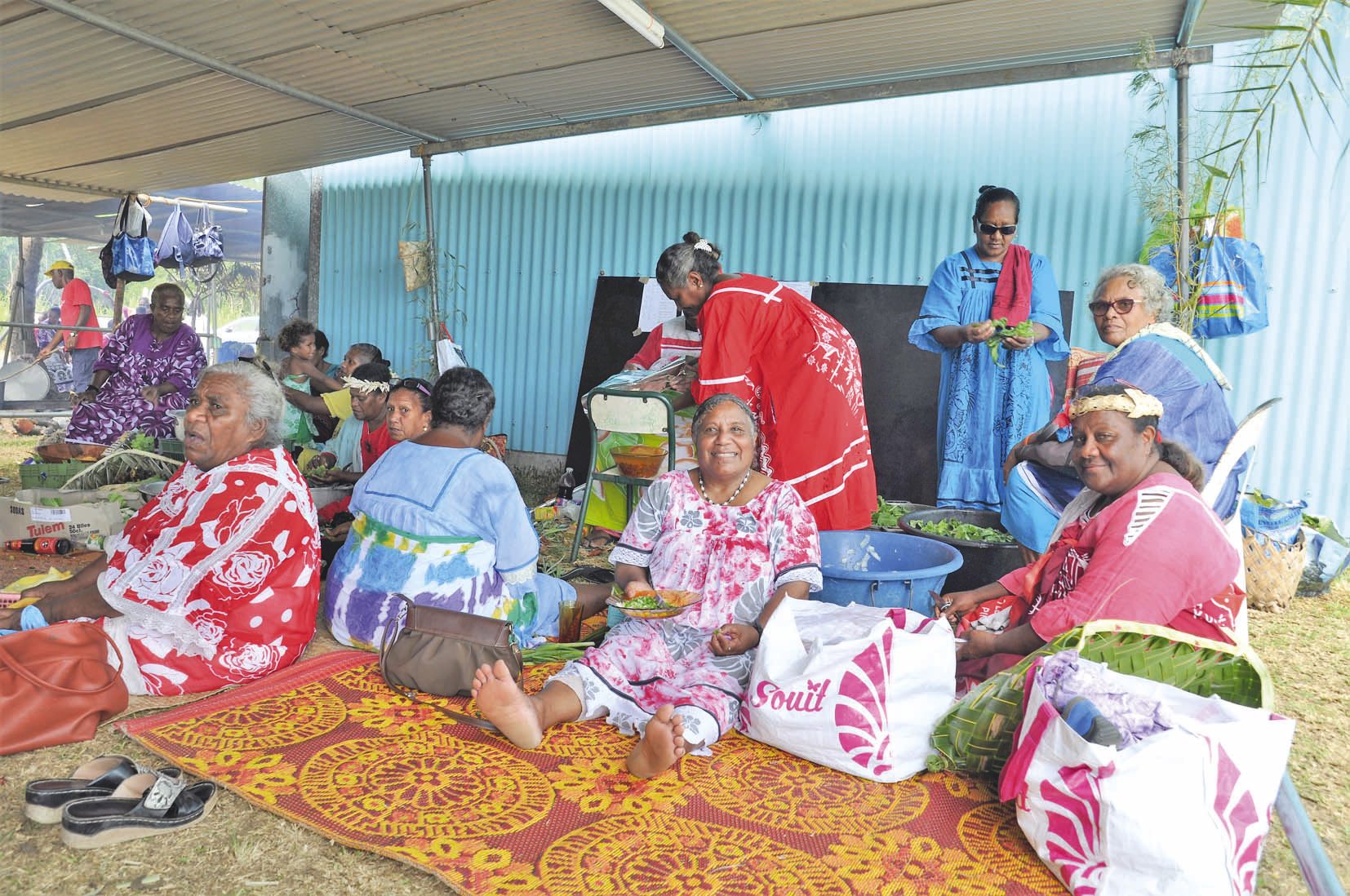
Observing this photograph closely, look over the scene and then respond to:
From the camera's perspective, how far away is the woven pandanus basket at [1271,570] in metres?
4.89

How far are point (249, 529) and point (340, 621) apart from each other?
76 cm

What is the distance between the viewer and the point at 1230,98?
5918 mm

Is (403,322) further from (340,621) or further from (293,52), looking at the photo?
(340,621)

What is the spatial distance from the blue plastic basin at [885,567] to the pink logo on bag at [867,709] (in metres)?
0.71

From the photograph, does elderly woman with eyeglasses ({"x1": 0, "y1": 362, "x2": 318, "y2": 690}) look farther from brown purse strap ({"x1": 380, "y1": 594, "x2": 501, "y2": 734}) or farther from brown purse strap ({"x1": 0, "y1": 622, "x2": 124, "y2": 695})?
brown purse strap ({"x1": 380, "y1": 594, "x2": 501, "y2": 734})

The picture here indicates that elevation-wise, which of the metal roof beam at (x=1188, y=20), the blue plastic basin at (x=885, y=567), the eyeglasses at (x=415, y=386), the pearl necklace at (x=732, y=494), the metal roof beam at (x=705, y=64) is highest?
the metal roof beam at (x=1188, y=20)

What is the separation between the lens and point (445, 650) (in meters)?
3.07

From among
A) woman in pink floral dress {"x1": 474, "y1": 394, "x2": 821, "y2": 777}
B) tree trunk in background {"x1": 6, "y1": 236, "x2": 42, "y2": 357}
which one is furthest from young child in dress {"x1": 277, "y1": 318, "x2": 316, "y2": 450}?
tree trunk in background {"x1": 6, "y1": 236, "x2": 42, "y2": 357}

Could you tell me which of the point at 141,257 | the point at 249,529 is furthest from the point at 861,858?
the point at 141,257

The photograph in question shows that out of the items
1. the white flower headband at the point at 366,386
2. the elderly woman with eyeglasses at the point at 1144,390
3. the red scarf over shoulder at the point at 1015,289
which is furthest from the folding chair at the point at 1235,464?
the white flower headband at the point at 366,386

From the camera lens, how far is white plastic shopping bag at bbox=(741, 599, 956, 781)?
2590mm

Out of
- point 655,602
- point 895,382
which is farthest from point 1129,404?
point 895,382

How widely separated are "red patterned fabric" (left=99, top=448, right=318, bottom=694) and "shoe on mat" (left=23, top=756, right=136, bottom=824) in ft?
1.98

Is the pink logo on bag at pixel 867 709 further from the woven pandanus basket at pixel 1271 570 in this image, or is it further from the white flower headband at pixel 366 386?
the white flower headband at pixel 366 386
